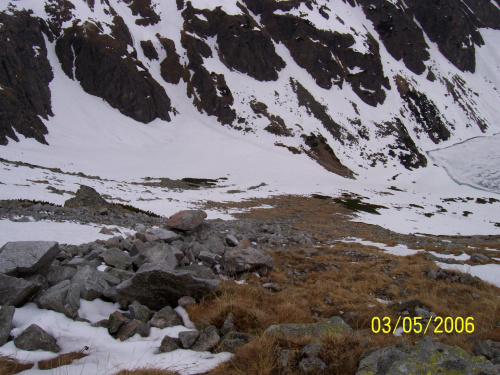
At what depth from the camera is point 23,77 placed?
51.6 m

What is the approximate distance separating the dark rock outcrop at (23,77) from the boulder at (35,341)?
46.5 m

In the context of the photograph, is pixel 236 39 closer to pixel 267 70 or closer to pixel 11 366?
pixel 267 70

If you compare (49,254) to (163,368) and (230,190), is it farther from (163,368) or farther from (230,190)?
(230,190)

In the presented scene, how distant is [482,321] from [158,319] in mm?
5156

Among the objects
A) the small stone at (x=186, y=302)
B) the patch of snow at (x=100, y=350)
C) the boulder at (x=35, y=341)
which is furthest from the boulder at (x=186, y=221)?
the boulder at (x=35, y=341)

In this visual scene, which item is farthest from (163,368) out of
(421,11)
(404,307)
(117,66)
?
(421,11)

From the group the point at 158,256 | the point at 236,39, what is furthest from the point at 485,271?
the point at 236,39

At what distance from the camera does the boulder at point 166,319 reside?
177 inches

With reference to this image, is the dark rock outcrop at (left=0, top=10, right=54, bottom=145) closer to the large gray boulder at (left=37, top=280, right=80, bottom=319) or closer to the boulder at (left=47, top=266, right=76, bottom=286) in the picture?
the boulder at (left=47, top=266, right=76, bottom=286)

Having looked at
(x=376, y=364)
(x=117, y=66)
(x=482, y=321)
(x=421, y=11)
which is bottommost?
(x=482, y=321)

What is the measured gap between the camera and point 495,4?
146 m

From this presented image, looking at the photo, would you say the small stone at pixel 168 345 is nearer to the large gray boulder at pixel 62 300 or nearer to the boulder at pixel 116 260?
the large gray boulder at pixel 62 300

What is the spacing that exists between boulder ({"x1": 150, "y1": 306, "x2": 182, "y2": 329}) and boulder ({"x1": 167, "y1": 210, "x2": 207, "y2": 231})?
5.52 m
